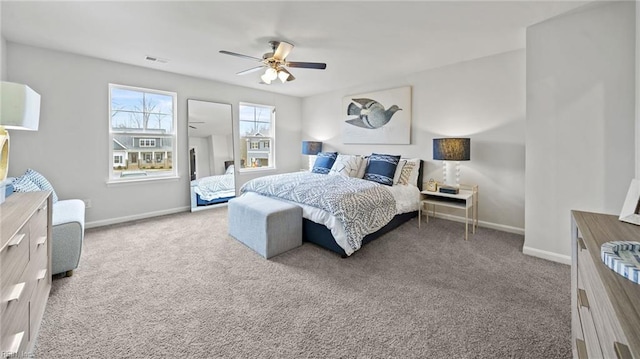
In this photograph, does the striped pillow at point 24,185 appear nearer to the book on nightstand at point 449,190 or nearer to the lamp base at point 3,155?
the lamp base at point 3,155

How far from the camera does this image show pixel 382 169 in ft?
13.6

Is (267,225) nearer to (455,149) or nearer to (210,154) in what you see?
(455,149)

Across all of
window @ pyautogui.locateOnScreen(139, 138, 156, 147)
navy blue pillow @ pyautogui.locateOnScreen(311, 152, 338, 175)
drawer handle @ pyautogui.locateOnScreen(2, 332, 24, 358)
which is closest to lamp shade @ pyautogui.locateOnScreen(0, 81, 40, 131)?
drawer handle @ pyautogui.locateOnScreen(2, 332, 24, 358)

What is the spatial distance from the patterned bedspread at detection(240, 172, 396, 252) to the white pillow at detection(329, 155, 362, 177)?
0.66 metres

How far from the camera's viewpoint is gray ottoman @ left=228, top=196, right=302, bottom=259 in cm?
278

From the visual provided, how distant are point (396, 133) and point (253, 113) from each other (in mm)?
3035

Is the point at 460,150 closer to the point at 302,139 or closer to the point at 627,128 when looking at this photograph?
the point at 627,128

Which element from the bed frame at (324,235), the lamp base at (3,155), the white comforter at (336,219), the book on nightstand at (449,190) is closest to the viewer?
the lamp base at (3,155)

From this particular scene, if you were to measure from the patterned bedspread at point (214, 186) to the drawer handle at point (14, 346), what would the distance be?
366 cm

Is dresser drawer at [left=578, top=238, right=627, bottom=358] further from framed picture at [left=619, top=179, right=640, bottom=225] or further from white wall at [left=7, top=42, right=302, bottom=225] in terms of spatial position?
Result: white wall at [left=7, top=42, right=302, bottom=225]

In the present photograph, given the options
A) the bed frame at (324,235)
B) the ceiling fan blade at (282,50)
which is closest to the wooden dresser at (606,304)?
the bed frame at (324,235)

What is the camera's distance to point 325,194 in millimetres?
2971

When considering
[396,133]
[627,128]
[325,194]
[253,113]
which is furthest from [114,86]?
[627,128]

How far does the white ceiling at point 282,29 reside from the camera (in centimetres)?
238
